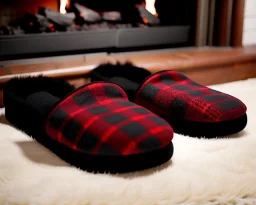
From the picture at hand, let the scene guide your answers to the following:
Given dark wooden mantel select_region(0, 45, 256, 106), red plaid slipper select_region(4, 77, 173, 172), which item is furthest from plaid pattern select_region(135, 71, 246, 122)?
dark wooden mantel select_region(0, 45, 256, 106)

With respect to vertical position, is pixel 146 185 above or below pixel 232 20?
below

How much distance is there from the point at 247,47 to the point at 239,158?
1073mm

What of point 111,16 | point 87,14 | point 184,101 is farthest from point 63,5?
point 184,101

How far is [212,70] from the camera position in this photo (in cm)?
159

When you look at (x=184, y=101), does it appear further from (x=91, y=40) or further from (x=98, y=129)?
(x=91, y=40)

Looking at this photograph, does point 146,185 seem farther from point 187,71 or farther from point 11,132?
point 187,71

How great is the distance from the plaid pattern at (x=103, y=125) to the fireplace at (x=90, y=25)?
0.62 meters

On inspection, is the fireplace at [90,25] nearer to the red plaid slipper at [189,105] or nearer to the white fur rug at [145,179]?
the red plaid slipper at [189,105]

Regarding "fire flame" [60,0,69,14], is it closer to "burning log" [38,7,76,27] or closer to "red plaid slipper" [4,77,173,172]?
"burning log" [38,7,76,27]

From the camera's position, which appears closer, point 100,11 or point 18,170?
point 18,170

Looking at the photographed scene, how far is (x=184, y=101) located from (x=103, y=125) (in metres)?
0.27


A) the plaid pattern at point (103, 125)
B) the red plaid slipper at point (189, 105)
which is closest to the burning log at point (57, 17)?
the red plaid slipper at point (189, 105)

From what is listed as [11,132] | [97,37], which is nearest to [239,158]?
[11,132]

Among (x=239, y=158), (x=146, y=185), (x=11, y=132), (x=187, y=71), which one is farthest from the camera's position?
(x=187, y=71)
